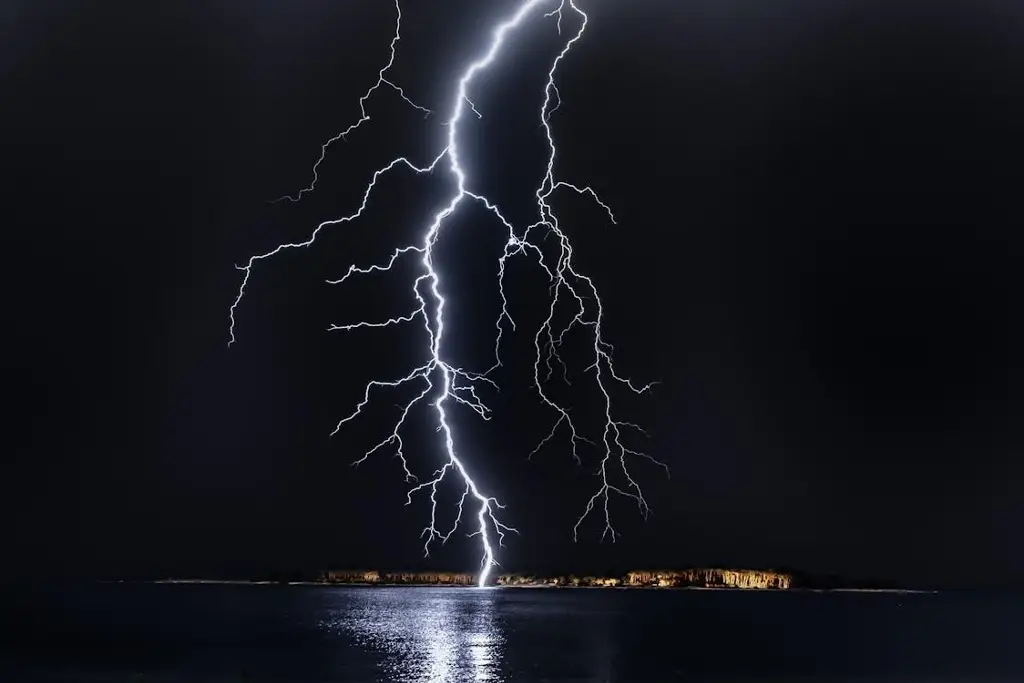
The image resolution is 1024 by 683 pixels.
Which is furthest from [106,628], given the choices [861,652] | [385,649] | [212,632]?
[861,652]

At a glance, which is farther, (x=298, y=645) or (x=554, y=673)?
(x=298, y=645)

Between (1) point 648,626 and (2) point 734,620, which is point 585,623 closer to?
(1) point 648,626

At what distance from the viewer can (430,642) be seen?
84.4ft

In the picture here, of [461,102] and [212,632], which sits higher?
[461,102]

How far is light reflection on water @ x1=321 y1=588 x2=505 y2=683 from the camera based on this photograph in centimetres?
1816

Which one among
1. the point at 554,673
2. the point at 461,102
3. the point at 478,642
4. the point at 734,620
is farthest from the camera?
the point at 734,620

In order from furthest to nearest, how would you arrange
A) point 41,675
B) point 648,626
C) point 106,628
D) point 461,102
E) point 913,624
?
point 913,624, point 648,626, point 106,628, point 461,102, point 41,675

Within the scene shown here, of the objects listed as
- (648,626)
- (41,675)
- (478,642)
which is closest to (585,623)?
(648,626)

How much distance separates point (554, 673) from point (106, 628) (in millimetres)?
17396

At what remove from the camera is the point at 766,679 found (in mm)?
17797

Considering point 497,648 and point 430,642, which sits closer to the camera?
point 497,648

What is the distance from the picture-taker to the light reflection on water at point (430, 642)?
59.6 feet

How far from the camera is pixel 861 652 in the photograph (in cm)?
2339

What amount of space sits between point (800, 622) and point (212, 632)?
1919cm
